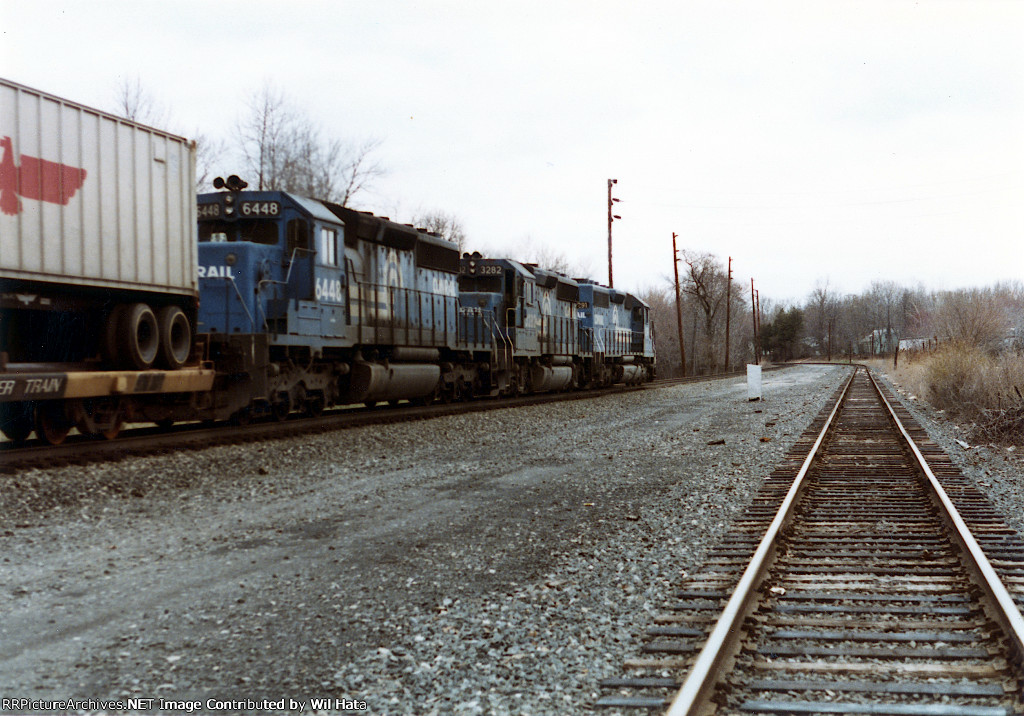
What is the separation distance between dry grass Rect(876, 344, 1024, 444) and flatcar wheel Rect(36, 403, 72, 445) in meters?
11.8

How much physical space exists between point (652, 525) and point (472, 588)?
83.9 inches

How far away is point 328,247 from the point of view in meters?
13.0

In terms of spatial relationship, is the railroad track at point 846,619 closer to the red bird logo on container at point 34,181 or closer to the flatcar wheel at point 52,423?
the red bird logo on container at point 34,181

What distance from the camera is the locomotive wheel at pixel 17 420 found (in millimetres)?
8914

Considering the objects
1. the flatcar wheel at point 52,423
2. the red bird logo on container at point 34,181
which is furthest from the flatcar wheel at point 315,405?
the red bird logo on container at point 34,181

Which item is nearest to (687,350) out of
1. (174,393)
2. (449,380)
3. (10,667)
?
(449,380)

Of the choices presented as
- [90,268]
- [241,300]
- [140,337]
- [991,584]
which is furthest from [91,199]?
[991,584]

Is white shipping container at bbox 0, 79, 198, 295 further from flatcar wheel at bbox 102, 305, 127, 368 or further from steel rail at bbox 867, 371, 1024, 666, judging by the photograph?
steel rail at bbox 867, 371, 1024, 666

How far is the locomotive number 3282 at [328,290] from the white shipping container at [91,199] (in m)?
2.57

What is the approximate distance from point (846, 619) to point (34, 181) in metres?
7.58

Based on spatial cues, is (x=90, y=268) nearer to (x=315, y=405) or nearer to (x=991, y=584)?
(x=315, y=405)

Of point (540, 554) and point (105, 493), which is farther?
point (105, 493)

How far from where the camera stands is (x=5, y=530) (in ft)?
19.6

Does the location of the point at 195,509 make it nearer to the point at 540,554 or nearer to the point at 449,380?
the point at 540,554
